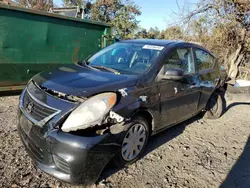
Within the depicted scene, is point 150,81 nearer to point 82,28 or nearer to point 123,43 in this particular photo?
point 123,43

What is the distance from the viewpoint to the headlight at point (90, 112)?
2.12 metres

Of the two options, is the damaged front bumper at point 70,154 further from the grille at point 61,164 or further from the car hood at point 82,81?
the car hood at point 82,81

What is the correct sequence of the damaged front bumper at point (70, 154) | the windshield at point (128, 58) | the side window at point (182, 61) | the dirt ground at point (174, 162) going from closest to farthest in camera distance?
the damaged front bumper at point (70, 154) → the dirt ground at point (174, 162) → the windshield at point (128, 58) → the side window at point (182, 61)

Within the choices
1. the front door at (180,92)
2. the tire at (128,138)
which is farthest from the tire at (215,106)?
the tire at (128,138)

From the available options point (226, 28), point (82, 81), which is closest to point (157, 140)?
point (82, 81)

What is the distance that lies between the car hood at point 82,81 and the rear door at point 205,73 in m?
1.81

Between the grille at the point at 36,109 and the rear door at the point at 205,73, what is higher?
the rear door at the point at 205,73

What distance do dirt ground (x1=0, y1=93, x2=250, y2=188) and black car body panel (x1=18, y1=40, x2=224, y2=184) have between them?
37cm

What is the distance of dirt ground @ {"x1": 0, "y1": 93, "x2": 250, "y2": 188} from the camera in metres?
2.51

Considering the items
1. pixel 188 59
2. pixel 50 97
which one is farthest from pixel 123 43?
pixel 50 97

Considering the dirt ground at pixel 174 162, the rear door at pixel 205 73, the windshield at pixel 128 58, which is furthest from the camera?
the rear door at pixel 205 73

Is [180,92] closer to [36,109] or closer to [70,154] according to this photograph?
[70,154]

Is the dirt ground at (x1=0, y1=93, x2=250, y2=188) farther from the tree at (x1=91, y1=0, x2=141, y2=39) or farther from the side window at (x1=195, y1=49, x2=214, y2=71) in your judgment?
the tree at (x1=91, y1=0, x2=141, y2=39)

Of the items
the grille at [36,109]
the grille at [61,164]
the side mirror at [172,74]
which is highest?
the side mirror at [172,74]
